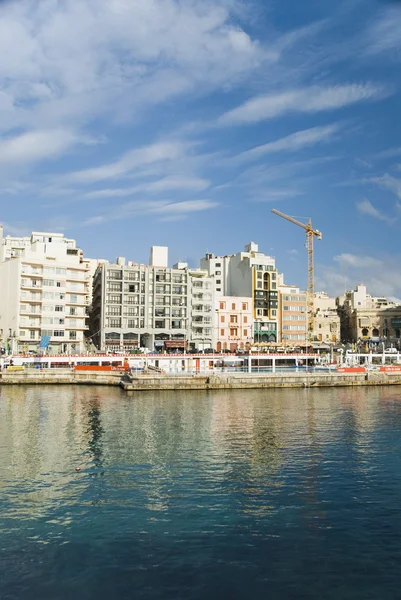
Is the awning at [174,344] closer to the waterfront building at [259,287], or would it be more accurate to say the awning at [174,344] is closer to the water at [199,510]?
the waterfront building at [259,287]

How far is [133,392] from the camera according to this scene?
81.9 metres

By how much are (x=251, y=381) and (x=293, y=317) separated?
6045 centimetres

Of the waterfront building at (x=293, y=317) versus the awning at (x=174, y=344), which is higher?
the waterfront building at (x=293, y=317)

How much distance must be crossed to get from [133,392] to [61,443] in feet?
130

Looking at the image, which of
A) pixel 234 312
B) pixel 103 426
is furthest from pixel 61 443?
pixel 234 312

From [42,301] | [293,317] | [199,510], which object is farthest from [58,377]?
[293,317]

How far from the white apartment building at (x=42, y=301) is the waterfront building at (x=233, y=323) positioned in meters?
34.9

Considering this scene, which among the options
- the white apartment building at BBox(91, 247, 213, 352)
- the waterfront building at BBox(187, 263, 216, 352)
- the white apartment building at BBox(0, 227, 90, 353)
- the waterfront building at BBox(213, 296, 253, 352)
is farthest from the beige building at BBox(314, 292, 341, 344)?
the white apartment building at BBox(0, 227, 90, 353)

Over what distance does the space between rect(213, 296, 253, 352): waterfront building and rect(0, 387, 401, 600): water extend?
281 ft

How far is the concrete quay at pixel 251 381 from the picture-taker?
86.3m

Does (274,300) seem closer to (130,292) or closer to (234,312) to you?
(234,312)

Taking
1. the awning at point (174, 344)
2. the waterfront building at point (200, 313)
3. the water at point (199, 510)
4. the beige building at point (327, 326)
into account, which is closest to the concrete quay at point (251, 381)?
the water at point (199, 510)

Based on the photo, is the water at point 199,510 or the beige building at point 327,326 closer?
the water at point 199,510

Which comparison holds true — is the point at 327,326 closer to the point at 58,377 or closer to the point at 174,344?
the point at 174,344
